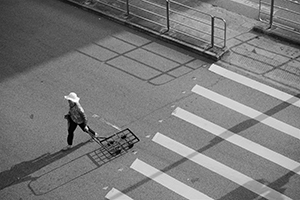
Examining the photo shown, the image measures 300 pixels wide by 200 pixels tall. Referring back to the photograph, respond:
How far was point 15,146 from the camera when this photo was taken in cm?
1543

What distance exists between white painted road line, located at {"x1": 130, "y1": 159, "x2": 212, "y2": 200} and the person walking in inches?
63.9

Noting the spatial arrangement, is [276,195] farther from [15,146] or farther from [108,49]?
[108,49]

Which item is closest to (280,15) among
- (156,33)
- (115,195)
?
(156,33)

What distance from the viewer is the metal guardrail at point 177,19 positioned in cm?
1888

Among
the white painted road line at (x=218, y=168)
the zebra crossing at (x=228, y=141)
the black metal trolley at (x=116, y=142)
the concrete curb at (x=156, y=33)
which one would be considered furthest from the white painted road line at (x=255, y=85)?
the black metal trolley at (x=116, y=142)

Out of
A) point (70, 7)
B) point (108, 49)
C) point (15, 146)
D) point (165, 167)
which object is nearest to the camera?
point (165, 167)

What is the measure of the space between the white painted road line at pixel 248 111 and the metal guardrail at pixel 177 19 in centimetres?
229

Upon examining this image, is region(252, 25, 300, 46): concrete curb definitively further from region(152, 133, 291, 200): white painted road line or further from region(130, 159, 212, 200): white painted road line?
region(130, 159, 212, 200): white painted road line

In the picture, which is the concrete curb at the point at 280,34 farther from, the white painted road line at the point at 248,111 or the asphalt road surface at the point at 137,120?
the white painted road line at the point at 248,111

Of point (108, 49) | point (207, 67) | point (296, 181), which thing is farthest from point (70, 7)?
point (296, 181)

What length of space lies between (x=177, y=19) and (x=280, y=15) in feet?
11.5

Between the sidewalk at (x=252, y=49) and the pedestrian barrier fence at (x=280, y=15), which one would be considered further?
the pedestrian barrier fence at (x=280, y=15)

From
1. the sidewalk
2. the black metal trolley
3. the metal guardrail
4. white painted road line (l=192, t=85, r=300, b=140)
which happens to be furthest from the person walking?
the metal guardrail

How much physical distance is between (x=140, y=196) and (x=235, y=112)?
3950 mm
